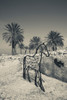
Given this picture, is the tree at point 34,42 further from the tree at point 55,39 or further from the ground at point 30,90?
the ground at point 30,90

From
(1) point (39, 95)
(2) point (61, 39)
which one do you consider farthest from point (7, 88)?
(2) point (61, 39)

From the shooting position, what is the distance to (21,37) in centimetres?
2814

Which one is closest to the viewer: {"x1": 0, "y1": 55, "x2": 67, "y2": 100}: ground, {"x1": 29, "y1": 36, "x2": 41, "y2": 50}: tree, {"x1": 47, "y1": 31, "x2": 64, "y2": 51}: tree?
{"x1": 0, "y1": 55, "x2": 67, "y2": 100}: ground

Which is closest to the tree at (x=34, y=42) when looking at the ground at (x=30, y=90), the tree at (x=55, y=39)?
the tree at (x=55, y=39)

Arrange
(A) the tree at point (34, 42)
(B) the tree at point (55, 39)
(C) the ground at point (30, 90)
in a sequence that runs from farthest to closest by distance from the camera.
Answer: (A) the tree at point (34, 42)
(B) the tree at point (55, 39)
(C) the ground at point (30, 90)

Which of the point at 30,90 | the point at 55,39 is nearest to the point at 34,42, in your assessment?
the point at 55,39

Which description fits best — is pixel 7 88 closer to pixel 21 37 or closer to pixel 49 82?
pixel 49 82

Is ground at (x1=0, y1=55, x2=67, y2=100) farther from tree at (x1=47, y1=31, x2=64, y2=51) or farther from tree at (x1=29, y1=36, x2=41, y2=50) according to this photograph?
tree at (x1=29, y1=36, x2=41, y2=50)

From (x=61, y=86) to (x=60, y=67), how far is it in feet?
3.78

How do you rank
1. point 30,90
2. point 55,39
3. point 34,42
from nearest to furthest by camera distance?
point 30,90
point 55,39
point 34,42

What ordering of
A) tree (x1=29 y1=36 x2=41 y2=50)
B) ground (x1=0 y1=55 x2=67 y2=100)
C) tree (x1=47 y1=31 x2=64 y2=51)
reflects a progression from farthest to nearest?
tree (x1=29 y1=36 x2=41 y2=50)
tree (x1=47 y1=31 x2=64 y2=51)
ground (x1=0 y1=55 x2=67 y2=100)

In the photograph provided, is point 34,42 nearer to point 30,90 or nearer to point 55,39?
point 55,39

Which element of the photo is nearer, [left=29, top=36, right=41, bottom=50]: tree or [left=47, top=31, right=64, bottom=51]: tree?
[left=47, top=31, right=64, bottom=51]: tree

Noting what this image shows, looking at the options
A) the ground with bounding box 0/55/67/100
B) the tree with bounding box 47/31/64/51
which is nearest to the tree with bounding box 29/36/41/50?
the tree with bounding box 47/31/64/51
